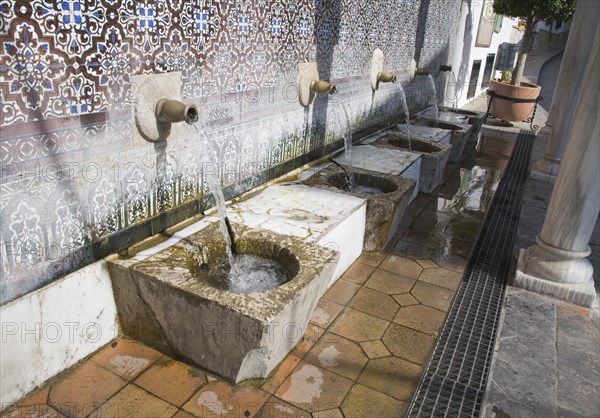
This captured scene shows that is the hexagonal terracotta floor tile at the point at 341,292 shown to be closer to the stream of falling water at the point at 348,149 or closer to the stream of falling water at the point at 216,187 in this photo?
the stream of falling water at the point at 216,187

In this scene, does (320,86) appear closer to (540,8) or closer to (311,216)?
(311,216)

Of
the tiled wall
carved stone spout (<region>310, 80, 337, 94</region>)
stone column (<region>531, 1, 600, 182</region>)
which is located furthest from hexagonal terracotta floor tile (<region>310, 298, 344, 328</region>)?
stone column (<region>531, 1, 600, 182</region>)

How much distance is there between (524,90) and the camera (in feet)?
33.7

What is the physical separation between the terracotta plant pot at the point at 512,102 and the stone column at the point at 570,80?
3.92 m

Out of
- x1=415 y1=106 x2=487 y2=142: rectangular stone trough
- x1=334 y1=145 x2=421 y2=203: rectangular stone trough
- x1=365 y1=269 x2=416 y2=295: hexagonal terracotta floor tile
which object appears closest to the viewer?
x1=365 y1=269 x2=416 y2=295: hexagonal terracotta floor tile

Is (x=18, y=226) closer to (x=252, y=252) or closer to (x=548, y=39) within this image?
(x=252, y=252)

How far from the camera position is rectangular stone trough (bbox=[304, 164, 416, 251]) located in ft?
12.7

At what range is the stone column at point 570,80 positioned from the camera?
5480 mm

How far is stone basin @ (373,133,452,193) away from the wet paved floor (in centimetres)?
178

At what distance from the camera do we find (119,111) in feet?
8.51

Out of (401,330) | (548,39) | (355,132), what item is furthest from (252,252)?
(548,39)

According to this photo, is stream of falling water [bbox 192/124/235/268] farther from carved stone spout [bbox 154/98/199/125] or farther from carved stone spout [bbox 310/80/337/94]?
carved stone spout [bbox 310/80/337/94]

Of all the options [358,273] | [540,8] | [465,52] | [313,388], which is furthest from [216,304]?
[465,52]

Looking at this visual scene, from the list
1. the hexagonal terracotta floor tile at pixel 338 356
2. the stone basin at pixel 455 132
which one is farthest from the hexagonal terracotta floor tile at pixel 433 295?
the stone basin at pixel 455 132
